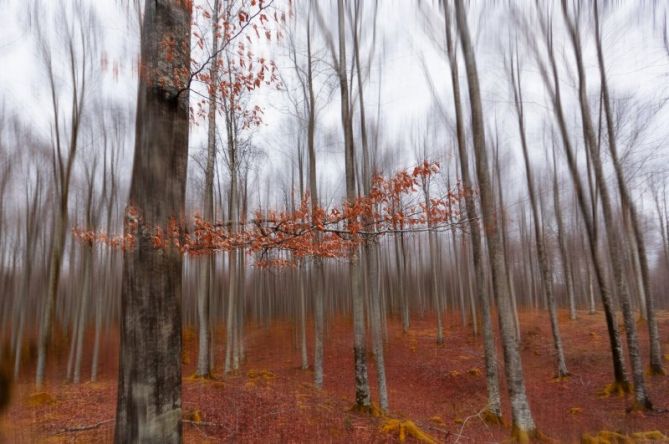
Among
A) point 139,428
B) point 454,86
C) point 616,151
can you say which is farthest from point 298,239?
point 616,151

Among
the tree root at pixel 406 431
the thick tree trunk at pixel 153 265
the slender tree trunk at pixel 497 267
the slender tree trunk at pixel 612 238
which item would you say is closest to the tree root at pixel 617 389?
the slender tree trunk at pixel 612 238

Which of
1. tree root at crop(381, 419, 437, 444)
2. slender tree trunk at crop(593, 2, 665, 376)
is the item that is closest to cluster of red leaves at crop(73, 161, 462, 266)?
tree root at crop(381, 419, 437, 444)

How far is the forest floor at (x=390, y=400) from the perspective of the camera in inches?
213

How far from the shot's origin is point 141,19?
3.18 meters

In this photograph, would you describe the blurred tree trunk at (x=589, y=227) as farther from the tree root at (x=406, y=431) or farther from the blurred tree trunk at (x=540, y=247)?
the tree root at (x=406, y=431)

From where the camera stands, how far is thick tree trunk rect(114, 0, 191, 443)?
2.71m

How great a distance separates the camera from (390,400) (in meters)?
12.3

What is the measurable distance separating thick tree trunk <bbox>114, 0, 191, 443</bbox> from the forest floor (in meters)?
0.52

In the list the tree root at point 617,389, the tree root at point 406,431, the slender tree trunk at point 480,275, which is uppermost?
the slender tree trunk at point 480,275

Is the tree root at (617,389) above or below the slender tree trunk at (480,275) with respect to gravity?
below

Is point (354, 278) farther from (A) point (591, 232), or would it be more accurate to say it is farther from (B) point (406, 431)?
(A) point (591, 232)

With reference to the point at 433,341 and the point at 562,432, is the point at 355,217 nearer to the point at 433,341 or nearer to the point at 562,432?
the point at 562,432

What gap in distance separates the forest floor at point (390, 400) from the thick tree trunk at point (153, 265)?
1.70 ft

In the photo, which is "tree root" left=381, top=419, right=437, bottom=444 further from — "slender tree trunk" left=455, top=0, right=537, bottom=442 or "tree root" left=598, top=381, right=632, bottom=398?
"tree root" left=598, top=381, right=632, bottom=398
